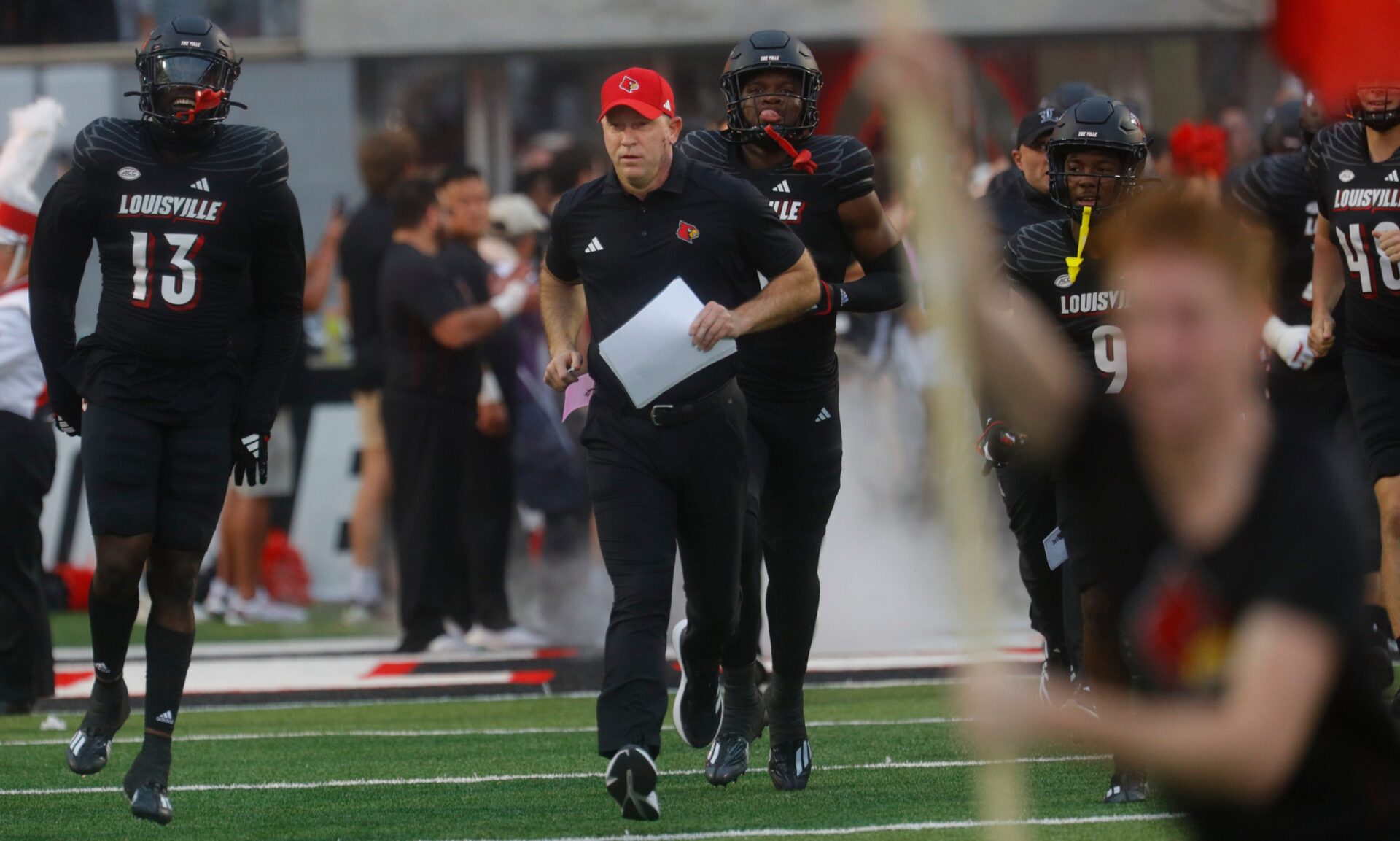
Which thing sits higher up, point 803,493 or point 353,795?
point 803,493

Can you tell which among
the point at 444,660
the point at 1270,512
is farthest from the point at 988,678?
the point at 444,660

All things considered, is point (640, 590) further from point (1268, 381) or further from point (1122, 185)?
point (1268, 381)

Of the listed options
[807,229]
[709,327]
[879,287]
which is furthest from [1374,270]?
[709,327]

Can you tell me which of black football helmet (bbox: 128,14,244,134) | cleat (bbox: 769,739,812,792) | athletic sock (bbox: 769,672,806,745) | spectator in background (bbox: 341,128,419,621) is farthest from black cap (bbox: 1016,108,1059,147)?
spectator in background (bbox: 341,128,419,621)

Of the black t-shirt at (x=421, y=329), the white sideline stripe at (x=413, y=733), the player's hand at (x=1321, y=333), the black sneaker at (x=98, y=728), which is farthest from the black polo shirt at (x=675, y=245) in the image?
the black t-shirt at (x=421, y=329)

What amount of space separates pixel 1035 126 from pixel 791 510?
2.14 m

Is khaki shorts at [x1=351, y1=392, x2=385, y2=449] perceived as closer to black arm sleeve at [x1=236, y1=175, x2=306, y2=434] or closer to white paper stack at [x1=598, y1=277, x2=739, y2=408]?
black arm sleeve at [x1=236, y1=175, x2=306, y2=434]

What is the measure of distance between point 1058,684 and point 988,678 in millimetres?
4399

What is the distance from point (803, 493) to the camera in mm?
6891

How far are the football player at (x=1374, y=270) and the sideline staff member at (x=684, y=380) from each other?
8.46 ft

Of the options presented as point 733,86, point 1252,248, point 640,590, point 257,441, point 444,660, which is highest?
point 733,86

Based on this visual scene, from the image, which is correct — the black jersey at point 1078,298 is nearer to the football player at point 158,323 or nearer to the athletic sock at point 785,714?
the athletic sock at point 785,714

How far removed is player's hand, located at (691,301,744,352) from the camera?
6074 millimetres

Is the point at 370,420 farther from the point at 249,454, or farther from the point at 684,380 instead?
the point at 684,380
